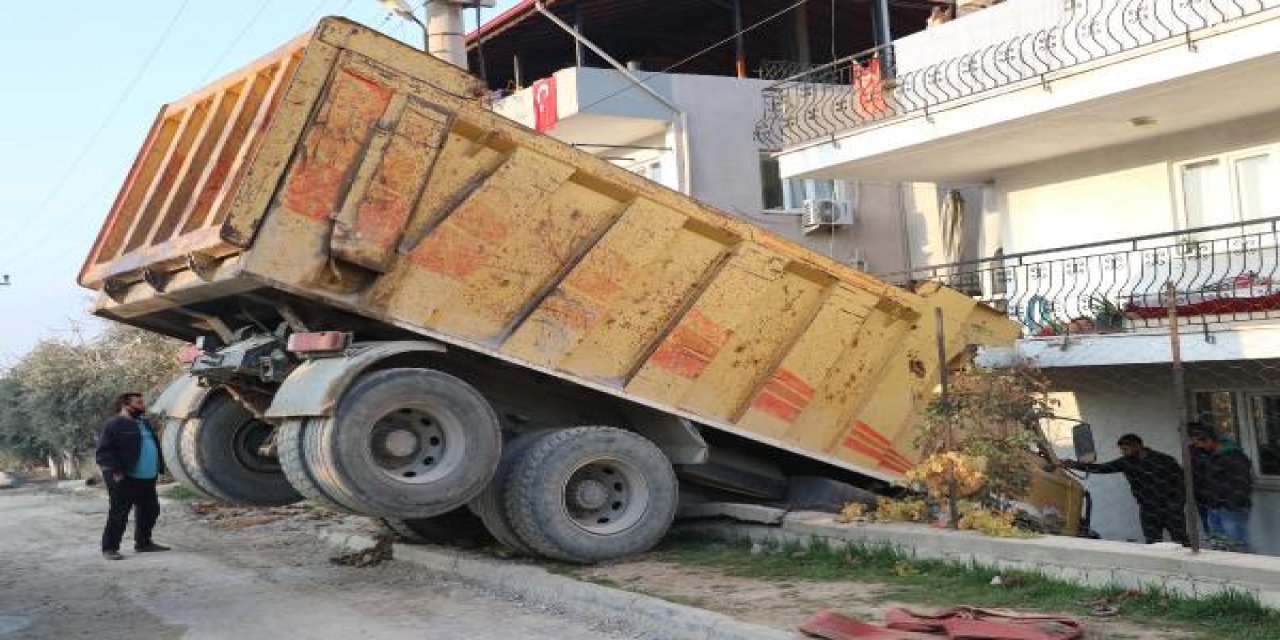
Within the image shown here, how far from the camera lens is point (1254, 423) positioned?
11531 mm

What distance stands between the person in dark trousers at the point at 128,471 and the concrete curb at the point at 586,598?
9.62ft

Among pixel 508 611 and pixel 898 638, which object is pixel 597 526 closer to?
pixel 508 611

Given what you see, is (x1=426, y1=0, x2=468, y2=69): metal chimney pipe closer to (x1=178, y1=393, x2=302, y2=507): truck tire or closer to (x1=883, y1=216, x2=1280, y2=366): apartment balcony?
(x1=883, y1=216, x2=1280, y2=366): apartment balcony

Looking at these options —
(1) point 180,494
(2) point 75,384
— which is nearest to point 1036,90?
(1) point 180,494

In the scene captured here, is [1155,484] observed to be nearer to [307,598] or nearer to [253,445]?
[307,598]

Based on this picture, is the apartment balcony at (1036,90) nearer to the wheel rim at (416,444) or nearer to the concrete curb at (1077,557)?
the concrete curb at (1077,557)

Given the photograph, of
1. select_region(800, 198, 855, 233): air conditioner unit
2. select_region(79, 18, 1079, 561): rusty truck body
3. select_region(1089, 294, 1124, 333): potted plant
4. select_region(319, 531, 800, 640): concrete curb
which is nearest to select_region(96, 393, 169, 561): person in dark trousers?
select_region(79, 18, 1079, 561): rusty truck body

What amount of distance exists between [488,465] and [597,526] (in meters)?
1.15

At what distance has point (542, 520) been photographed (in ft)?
25.9

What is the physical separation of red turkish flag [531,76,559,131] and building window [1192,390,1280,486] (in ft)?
30.7

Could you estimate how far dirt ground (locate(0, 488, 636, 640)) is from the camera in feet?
22.1

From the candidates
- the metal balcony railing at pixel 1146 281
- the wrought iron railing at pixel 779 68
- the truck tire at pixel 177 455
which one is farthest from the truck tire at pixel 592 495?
the wrought iron railing at pixel 779 68

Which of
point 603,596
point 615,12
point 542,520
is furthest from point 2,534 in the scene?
point 615,12

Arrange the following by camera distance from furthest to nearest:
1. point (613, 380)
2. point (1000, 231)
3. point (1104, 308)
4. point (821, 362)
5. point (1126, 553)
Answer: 1. point (1000, 231)
2. point (1104, 308)
3. point (821, 362)
4. point (613, 380)
5. point (1126, 553)
